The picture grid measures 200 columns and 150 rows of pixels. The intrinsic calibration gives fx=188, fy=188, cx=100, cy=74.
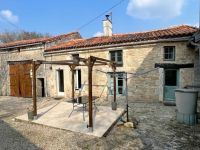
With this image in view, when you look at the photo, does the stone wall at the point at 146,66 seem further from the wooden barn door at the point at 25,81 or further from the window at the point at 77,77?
the wooden barn door at the point at 25,81

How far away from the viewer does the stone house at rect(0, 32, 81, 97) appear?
14562 millimetres

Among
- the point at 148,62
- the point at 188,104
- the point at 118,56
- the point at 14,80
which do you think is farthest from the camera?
the point at 14,80

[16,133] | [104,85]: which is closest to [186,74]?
[104,85]

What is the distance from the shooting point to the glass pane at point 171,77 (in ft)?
35.7

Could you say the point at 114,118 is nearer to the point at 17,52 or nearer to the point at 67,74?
the point at 67,74

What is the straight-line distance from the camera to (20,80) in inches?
598

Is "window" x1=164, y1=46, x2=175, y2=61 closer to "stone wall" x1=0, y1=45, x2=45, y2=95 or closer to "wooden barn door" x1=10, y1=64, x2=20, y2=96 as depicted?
"stone wall" x1=0, y1=45, x2=45, y2=95

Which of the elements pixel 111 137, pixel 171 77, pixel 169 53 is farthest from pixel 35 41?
pixel 111 137

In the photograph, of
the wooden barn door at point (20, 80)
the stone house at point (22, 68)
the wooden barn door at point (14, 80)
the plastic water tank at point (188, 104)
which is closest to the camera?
the plastic water tank at point (188, 104)

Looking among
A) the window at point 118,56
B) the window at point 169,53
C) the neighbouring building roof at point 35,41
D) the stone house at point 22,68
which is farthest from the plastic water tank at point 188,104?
the neighbouring building roof at point 35,41

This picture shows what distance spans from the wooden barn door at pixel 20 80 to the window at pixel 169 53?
10.0m

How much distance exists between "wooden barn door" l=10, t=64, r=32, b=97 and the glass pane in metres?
9.98

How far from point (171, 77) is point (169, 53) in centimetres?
140

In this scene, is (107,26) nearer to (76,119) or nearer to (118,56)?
(118,56)
